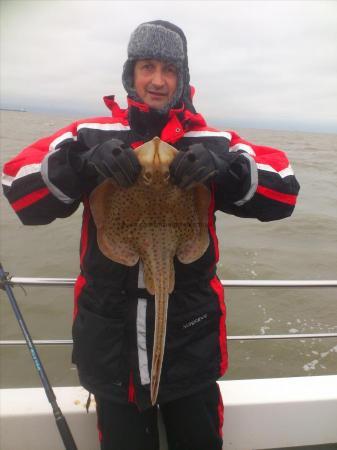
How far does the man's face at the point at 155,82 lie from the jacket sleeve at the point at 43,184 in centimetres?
51

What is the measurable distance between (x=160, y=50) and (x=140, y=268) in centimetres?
126

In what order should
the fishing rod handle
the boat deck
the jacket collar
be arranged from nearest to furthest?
the jacket collar → the fishing rod handle → the boat deck

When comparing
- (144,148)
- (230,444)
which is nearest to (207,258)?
(144,148)

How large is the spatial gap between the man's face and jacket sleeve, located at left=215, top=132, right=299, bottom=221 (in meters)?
0.54

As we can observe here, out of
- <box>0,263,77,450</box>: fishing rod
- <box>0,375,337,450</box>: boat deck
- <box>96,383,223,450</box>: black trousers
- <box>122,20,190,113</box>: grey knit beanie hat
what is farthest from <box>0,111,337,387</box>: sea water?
<box>122,20,190,113</box>: grey knit beanie hat

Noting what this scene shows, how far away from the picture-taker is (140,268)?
6.93 feet

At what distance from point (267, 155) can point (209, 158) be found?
0.57 meters

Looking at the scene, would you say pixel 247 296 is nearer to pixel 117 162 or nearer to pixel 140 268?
pixel 140 268

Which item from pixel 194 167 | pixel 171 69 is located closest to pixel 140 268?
pixel 194 167

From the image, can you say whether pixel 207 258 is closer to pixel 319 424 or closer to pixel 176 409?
pixel 176 409

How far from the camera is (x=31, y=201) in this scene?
2.06m

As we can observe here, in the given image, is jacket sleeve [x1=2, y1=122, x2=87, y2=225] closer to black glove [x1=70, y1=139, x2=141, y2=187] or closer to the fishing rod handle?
black glove [x1=70, y1=139, x2=141, y2=187]

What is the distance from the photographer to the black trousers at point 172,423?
2.29 metres

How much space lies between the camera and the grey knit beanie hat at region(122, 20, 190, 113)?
7.44ft
